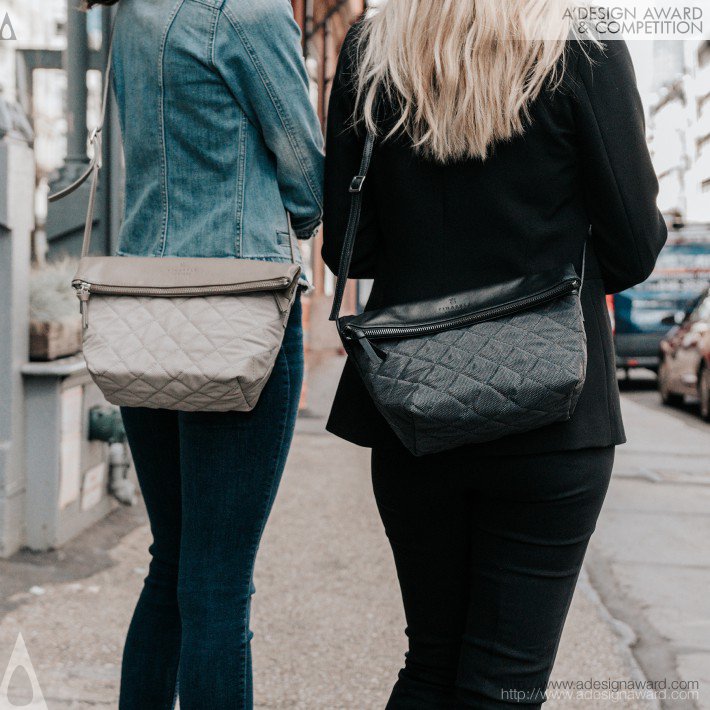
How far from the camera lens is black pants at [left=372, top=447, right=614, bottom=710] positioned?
1.55m

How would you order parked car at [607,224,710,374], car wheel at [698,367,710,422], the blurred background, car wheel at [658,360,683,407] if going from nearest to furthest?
the blurred background < car wheel at [698,367,710,422] < car wheel at [658,360,683,407] < parked car at [607,224,710,374]

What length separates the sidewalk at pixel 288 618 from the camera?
9.72 feet

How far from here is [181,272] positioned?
172cm

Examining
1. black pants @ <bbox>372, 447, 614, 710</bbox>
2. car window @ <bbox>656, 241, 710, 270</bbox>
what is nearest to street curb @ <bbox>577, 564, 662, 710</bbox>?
black pants @ <bbox>372, 447, 614, 710</bbox>

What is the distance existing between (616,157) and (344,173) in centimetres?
48

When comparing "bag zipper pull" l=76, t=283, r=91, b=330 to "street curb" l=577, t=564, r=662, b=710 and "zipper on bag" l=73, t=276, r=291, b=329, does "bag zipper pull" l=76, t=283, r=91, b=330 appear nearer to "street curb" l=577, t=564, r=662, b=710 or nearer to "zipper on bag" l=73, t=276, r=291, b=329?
"zipper on bag" l=73, t=276, r=291, b=329

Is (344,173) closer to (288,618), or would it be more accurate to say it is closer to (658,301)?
(288,618)

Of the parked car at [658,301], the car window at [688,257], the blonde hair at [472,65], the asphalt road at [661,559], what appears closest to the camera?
the blonde hair at [472,65]

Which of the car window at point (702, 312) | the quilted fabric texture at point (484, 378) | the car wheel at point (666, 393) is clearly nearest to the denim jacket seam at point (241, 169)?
the quilted fabric texture at point (484, 378)

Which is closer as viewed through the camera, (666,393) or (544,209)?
(544,209)

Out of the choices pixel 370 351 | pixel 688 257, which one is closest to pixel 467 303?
pixel 370 351

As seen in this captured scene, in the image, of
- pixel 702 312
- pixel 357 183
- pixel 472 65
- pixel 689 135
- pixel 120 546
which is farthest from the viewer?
pixel 689 135

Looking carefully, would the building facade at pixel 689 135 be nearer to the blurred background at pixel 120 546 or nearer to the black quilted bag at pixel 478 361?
the blurred background at pixel 120 546

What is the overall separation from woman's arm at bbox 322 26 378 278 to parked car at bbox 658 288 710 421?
9.47 m
